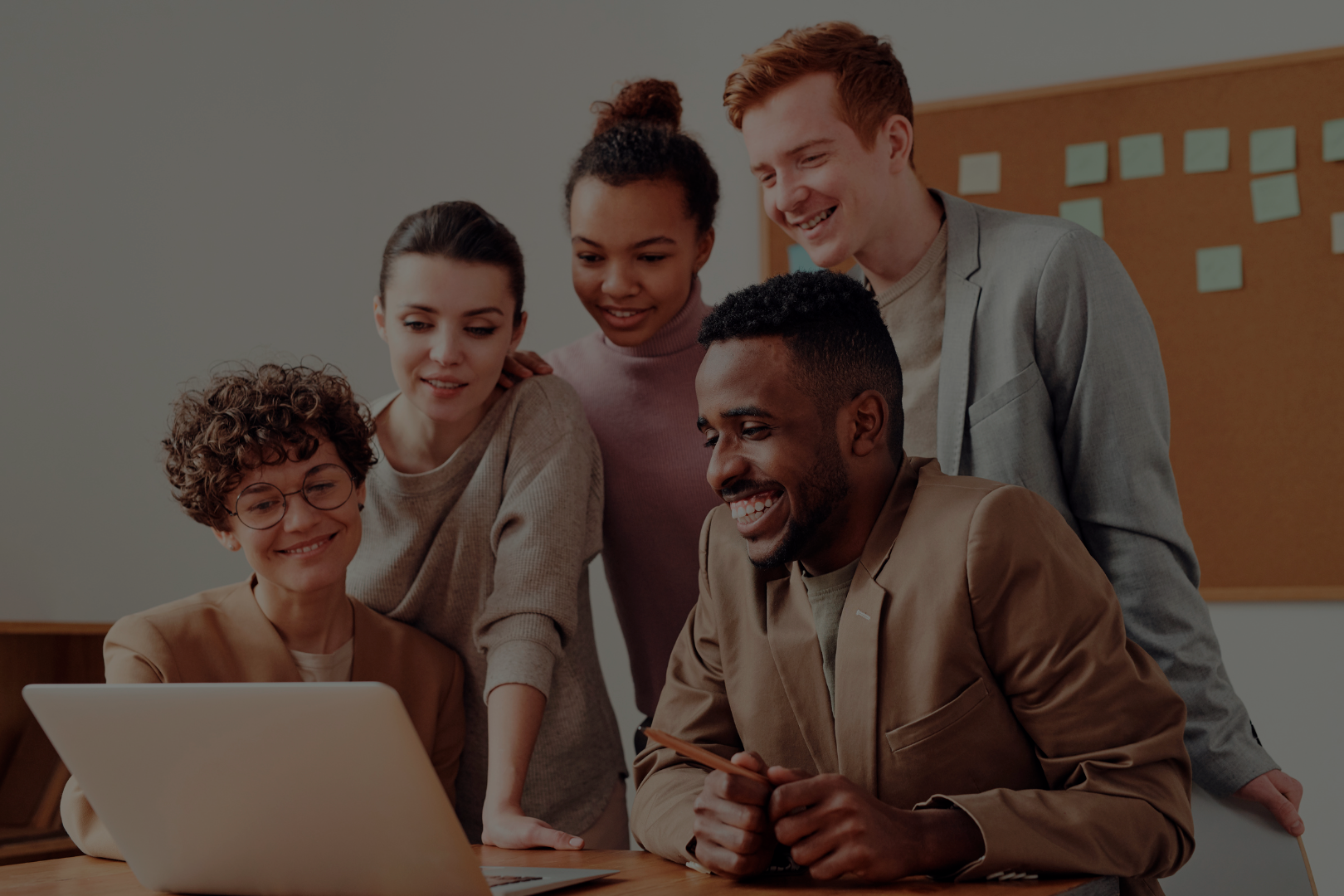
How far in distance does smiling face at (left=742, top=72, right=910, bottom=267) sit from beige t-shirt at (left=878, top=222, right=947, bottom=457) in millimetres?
82

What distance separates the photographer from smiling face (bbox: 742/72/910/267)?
1664 mm

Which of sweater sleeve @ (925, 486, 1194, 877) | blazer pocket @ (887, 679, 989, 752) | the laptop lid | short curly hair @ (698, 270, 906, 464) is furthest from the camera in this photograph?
short curly hair @ (698, 270, 906, 464)

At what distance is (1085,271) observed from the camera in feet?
5.11

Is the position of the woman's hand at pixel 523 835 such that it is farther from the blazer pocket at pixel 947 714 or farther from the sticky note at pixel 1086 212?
the sticky note at pixel 1086 212

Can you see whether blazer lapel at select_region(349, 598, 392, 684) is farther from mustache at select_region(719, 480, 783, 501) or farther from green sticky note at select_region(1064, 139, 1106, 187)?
green sticky note at select_region(1064, 139, 1106, 187)

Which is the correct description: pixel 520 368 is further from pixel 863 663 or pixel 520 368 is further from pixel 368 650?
pixel 863 663

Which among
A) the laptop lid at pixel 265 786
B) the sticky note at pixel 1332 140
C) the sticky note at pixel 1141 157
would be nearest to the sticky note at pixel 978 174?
the sticky note at pixel 1141 157

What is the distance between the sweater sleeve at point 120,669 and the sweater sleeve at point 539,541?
431mm

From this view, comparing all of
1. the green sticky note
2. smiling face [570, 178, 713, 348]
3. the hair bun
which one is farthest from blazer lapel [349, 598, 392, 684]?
the green sticky note

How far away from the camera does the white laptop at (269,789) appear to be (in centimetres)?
90

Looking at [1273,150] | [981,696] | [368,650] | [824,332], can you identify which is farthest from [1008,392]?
[1273,150]

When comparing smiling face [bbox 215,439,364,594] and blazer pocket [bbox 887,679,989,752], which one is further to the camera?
smiling face [bbox 215,439,364,594]

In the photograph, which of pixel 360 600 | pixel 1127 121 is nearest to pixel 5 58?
pixel 360 600

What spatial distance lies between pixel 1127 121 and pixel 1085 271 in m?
1.56
